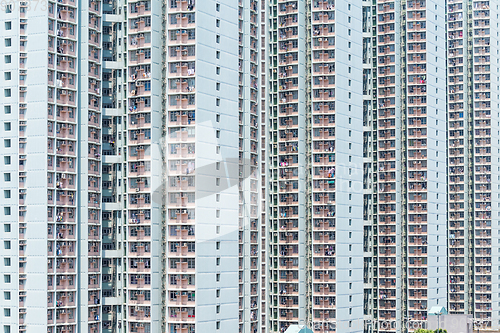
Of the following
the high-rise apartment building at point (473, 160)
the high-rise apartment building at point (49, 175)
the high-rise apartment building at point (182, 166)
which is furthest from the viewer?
the high-rise apartment building at point (473, 160)

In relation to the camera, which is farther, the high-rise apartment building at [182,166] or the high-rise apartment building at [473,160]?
the high-rise apartment building at [473,160]

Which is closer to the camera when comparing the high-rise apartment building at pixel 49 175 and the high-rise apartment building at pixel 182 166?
the high-rise apartment building at pixel 49 175

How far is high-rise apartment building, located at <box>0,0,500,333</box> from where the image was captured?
279 ft

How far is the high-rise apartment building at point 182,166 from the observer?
85.1 meters

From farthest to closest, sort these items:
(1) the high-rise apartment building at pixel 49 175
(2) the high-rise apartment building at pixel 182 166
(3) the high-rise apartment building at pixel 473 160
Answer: (3) the high-rise apartment building at pixel 473 160 → (2) the high-rise apartment building at pixel 182 166 → (1) the high-rise apartment building at pixel 49 175

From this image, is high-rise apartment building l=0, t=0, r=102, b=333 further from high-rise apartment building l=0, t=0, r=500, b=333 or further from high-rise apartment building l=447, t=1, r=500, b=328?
high-rise apartment building l=447, t=1, r=500, b=328

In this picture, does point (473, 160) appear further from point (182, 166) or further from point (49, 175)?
point (49, 175)

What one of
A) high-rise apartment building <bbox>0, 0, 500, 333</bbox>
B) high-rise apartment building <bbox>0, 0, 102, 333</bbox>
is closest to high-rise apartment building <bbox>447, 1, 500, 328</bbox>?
high-rise apartment building <bbox>0, 0, 500, 333</bbox>

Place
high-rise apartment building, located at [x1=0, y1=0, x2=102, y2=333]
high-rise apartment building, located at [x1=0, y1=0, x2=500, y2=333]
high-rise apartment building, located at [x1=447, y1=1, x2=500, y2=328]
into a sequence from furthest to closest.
Answer: 1. high-rise apartment building, located at [x1=447, y1=1, x2=500, y2=328]
2. high-rise apartment building, located at [x1=0, y1=0, x2=500, y2=333]
3. high-rise apartment building, located at [x1=0, y1=0, x2=102, y2=333]

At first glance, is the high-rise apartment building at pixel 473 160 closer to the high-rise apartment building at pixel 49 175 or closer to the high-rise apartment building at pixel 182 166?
the high-rise apartment building at pixel 182 166

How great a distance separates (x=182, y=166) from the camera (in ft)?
290

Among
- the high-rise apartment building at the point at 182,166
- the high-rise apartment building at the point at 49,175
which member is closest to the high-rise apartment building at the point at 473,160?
the high-rise apartment building at the point at 182,166

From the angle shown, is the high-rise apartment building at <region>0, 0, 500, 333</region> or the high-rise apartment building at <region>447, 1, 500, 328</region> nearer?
the high-rise apartment building at <region>0, 0, 500, 333</region>
